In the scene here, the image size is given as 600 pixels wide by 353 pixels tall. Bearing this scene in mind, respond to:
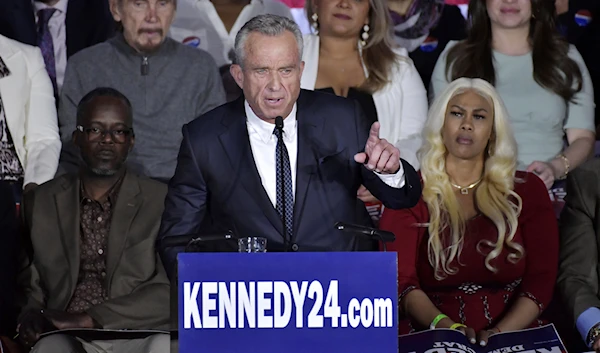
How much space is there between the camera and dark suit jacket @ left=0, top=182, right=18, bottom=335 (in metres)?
3.84

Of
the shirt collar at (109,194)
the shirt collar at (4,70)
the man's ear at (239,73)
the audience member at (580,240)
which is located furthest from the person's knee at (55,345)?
the audience member at (580,240)

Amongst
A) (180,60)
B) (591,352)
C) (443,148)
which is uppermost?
(180,60)

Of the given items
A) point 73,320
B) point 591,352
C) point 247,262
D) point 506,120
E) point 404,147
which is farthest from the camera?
point 404,147

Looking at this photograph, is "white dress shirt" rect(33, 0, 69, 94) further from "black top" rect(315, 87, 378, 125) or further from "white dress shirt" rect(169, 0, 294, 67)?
"black top" rect(315, 87, 378, 125)

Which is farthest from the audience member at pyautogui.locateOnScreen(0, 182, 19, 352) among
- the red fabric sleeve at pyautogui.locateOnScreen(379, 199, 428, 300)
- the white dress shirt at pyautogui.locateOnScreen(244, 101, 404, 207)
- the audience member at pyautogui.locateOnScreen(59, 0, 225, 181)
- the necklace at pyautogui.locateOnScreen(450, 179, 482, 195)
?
the necklace at pyautogui.locateOnScreen(450, 179, 482, 195)

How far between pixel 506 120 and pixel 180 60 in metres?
1.46

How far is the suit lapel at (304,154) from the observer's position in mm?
3240

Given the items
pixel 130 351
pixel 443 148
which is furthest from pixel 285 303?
pixel 443 148

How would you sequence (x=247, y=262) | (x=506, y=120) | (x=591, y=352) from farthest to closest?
(x=506, y=120)
(x=591, y=352)
(x=247, y=262)

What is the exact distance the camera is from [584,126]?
4664mm

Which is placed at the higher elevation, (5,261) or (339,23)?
(339,23)

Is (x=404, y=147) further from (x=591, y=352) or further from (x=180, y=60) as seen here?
(x=591, y=352)

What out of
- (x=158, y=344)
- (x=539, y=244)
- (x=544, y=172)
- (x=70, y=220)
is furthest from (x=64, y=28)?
(x=539, y=244)

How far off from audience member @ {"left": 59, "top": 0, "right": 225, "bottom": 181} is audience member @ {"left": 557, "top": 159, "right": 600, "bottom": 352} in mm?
1537
